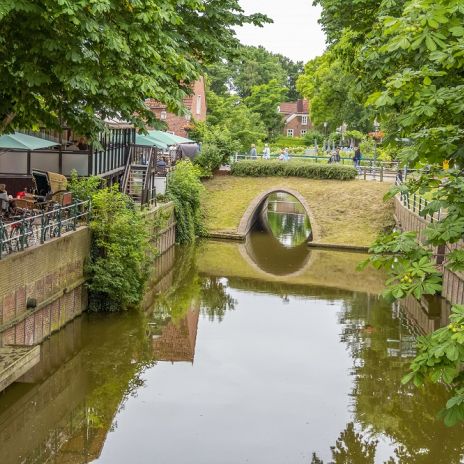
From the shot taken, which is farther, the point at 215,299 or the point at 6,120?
the point at 215,299

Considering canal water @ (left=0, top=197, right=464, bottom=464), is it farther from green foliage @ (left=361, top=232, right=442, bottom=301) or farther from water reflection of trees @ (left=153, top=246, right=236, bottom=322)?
green foliage @ (left=361, top=232, right=442, bottom=301)

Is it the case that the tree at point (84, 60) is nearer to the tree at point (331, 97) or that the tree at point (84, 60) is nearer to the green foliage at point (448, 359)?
the green foliage at point (448, 359)

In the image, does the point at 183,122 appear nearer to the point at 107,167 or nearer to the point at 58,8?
the point at 107,167

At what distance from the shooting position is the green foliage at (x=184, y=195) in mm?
34125

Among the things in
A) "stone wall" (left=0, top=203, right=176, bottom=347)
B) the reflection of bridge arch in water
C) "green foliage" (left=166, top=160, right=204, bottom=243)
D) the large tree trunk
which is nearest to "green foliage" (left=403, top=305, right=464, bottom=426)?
"stone wall" (left=0, top=203, right=176, bottom=347)

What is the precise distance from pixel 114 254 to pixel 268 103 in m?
59.9

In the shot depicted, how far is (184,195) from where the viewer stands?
34594mm

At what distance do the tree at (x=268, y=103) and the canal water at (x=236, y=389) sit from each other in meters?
53.4

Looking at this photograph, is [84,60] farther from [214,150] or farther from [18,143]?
[214,150]

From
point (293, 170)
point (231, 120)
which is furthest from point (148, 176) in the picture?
point (231, 120)

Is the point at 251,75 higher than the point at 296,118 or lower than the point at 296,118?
higher

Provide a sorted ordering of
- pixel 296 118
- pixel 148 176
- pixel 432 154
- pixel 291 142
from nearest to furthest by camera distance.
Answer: pixel 432 154, pixel 148 176, pixel 291 142, pixel 296 118

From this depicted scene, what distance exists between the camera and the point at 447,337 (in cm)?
681

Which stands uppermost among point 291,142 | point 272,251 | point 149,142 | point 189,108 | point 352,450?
point 189,108
